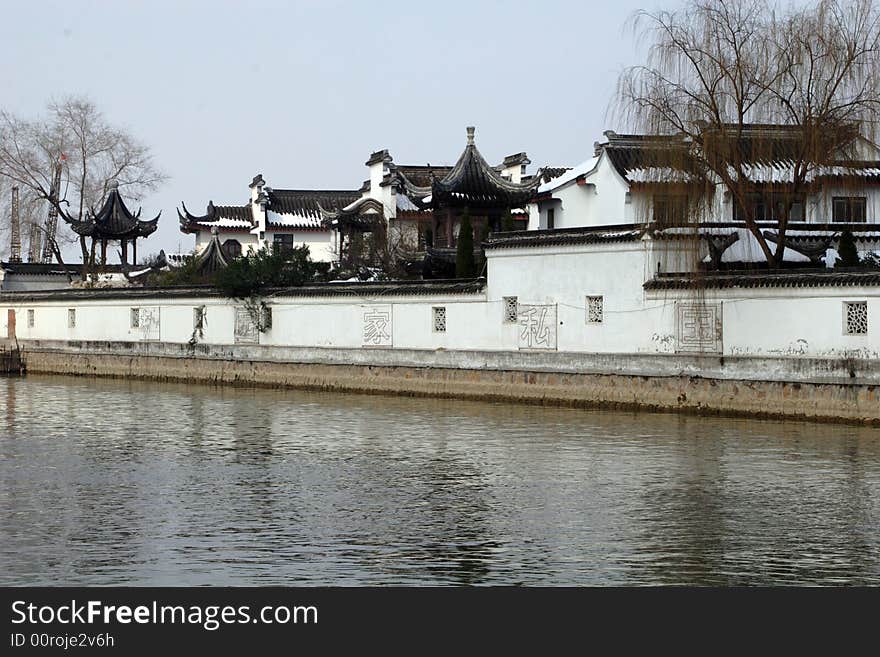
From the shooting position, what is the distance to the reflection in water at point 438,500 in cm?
1340

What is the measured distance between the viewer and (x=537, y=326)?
3072 cm

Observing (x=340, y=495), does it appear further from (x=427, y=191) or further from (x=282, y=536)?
(x=427, y=191)

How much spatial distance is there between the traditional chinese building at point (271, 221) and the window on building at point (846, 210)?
30.8 meters

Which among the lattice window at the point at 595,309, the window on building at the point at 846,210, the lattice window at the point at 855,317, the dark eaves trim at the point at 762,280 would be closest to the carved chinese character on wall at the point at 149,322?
the lattice window at the point at 595,309

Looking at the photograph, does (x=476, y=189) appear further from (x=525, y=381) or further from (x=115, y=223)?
(x=115, y=223)

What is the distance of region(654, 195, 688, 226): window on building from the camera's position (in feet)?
90.6

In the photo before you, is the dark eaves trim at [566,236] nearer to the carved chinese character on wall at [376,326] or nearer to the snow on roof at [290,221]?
the carved chinese character on wall at [376,326]

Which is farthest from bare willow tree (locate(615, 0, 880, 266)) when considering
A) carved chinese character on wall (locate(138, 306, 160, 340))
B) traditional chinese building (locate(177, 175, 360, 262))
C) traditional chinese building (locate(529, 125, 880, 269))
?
traditional chinese building (locate(177, 175, 360, 262))

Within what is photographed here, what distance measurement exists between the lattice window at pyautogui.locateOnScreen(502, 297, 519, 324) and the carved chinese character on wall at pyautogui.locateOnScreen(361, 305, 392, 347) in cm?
379

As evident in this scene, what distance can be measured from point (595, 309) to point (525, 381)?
2.19 metres

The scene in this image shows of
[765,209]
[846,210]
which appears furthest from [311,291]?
[846,210]
